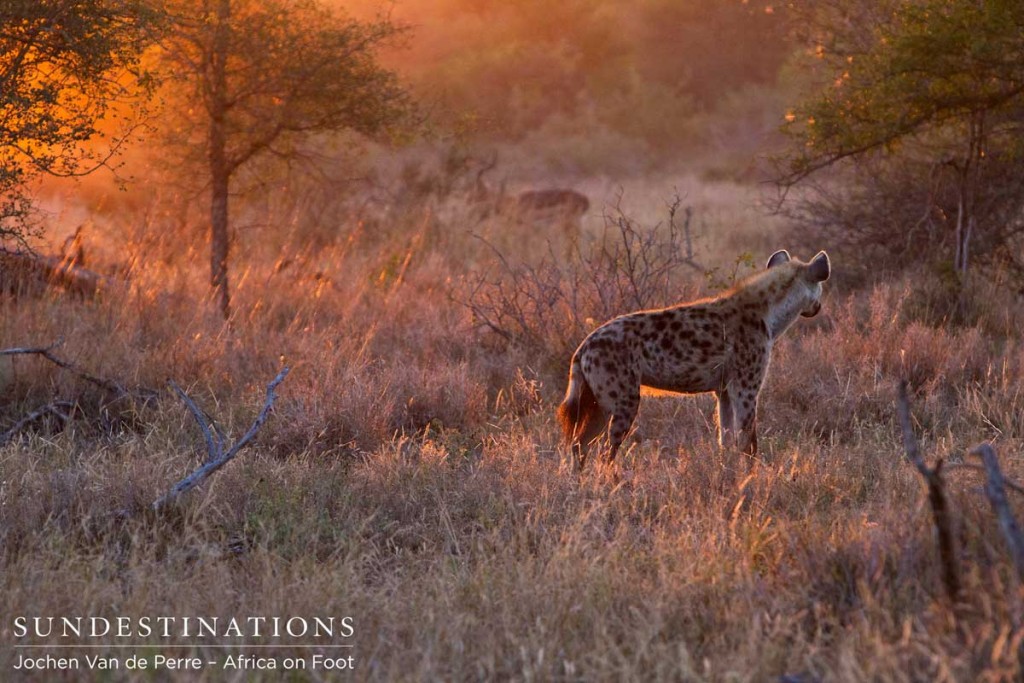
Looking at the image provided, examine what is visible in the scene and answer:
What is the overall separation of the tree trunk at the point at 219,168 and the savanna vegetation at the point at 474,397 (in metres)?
0.05

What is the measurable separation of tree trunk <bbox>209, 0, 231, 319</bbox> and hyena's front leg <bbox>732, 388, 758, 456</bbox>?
551 centimetres

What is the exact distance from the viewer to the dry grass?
11.4 ft

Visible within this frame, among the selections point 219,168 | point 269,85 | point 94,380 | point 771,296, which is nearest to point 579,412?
point 771,296

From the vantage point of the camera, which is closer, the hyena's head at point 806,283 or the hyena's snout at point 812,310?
the hyena's head at point 806,283

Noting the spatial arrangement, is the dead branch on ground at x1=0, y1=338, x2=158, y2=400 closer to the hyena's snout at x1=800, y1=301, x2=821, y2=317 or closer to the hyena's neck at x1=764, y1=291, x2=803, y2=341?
the hyena's neck at x1=764, y1=291, x2=803, y2=341

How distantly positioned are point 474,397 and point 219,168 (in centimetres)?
480

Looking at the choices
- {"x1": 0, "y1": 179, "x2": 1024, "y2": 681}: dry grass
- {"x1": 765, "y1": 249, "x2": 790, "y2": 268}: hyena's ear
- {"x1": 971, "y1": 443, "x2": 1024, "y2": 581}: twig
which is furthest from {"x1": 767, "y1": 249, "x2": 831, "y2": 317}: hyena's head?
{"x1": 971, "y1": 443, "x2": 1024, "y2": 581}: twig

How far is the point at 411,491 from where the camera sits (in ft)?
16.9

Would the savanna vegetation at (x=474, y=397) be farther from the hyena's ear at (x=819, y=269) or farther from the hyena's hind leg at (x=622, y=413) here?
the hyena's ear at (x=819, y=269)

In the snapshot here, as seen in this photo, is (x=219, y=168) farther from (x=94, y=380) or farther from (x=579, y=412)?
(x=579, y=412)

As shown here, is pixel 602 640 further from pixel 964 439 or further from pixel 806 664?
pixel 964 439

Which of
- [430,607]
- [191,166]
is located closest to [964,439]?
[430,607]

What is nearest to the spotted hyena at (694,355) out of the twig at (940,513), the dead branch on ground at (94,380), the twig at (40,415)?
the twig at (940,513)

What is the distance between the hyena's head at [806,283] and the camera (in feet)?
19.6
